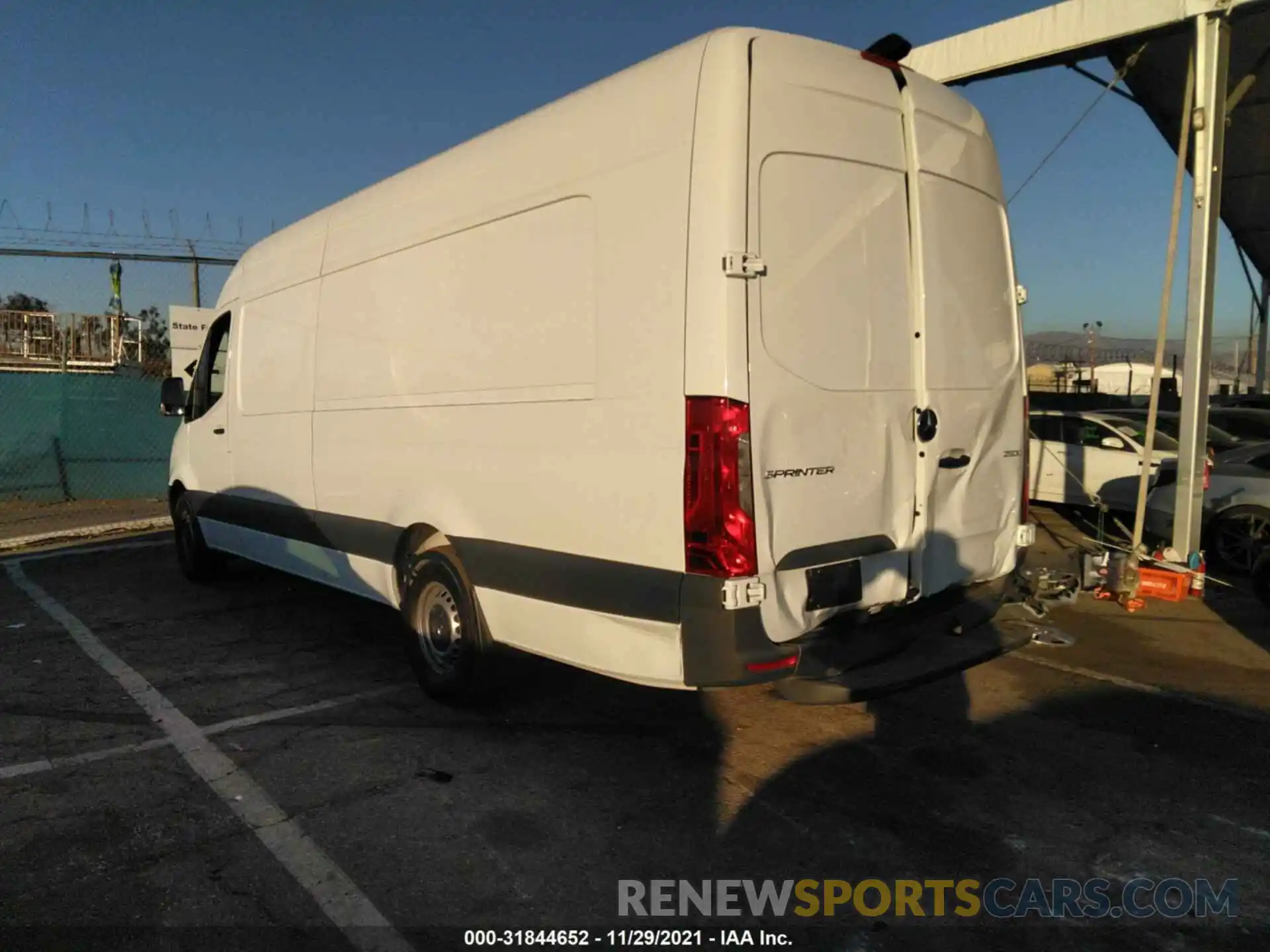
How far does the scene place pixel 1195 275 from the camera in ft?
24.4

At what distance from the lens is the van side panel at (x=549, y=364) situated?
3459mm

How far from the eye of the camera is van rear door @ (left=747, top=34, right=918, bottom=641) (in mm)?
3398

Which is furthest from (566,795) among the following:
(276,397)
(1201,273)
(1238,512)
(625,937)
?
(1238,512)

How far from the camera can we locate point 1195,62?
23.6ft

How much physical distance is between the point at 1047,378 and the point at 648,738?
2252 inches

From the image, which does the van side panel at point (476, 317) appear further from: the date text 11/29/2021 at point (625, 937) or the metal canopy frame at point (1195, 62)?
the metal canopy frame at point (1195, 62)

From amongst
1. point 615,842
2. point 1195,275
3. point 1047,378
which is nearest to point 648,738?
point 615,842

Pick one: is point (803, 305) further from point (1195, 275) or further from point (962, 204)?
point (1195, 275)

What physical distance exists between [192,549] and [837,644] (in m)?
6.55

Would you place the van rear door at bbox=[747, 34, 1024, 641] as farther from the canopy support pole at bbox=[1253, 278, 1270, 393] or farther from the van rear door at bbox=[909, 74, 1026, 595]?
the canopy support pole at bbox=[1253, 278, 1270, 393]

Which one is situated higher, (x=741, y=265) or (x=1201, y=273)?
(x=1201, y=273)

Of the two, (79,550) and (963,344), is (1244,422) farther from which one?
(79,550)

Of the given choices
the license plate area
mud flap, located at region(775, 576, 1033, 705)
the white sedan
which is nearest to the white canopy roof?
the white sedan

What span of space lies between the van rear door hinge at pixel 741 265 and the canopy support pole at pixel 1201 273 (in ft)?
18.8
